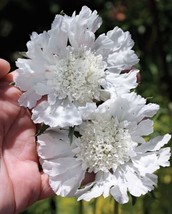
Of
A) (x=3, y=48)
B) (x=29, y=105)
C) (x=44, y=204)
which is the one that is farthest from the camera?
(x=3, y=48)

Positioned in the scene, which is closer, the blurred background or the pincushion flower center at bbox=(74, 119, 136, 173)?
the pincushion flower center at bbox=(74, 119, 136, 173)

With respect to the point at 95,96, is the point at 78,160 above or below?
below

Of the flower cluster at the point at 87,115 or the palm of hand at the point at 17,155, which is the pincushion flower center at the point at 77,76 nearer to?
the flower cluster at the point at 87,115

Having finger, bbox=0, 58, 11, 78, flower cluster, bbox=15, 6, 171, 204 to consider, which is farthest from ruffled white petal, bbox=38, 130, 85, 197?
finger, bbox=0, 58, 11, 78

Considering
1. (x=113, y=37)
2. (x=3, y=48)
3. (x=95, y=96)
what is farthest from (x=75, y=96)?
(x=3, y=48)

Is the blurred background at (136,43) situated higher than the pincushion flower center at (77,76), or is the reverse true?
the pincushion flower center at (77,76)

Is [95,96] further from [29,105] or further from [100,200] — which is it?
[100,200]

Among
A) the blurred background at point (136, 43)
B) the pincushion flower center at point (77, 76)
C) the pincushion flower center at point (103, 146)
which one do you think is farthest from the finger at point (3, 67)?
the blurred background at point (136, 43)

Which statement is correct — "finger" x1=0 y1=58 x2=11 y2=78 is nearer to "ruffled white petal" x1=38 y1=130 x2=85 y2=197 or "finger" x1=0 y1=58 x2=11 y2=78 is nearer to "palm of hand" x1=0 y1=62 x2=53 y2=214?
"palm of hand" x1=0 y1=62 x2=53 y2=214
